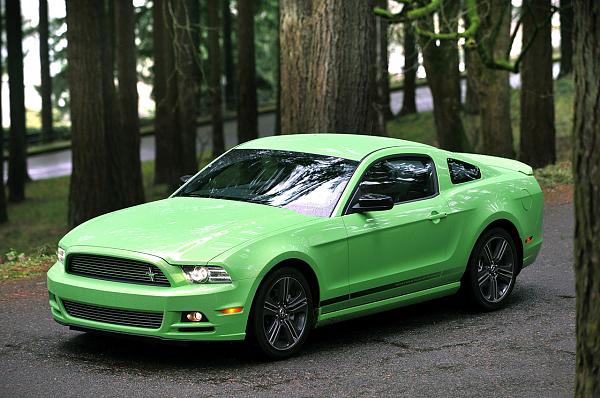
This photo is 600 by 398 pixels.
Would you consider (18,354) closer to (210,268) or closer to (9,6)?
(210,268)

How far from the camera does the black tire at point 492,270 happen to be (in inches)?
393

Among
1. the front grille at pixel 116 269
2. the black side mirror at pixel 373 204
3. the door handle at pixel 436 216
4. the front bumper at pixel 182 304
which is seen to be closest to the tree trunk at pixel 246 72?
the door handle at pixel 436 216

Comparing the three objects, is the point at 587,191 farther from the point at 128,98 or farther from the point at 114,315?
the point at 128,98

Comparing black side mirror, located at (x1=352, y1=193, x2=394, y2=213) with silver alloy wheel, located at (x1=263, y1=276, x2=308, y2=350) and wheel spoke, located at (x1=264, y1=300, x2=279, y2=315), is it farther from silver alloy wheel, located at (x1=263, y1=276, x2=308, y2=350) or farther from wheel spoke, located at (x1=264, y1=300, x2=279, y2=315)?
wheel spoke, located at (x1=264, y1=300, x2=279, y2=315)

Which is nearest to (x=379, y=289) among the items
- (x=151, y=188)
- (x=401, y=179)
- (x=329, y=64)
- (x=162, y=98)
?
(x=401, y=179)

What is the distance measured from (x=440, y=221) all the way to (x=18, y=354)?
3585 millimetres

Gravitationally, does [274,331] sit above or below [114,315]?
below

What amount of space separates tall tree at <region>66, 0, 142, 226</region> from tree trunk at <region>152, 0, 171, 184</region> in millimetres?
10020

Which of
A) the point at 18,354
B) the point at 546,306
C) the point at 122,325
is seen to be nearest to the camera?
the point at 122,325

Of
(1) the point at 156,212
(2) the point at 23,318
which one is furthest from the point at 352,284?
(2) the point at 23,318

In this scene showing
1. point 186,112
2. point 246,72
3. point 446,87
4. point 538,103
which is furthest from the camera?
point 246,72

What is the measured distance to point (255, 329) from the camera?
320 inches

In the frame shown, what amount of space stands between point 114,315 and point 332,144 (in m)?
2.63

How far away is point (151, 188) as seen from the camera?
3497 cm
